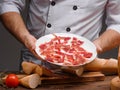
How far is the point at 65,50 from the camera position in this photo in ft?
4.03

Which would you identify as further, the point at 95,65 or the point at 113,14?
the point at 113,14

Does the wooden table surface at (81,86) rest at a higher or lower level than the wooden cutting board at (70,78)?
lower

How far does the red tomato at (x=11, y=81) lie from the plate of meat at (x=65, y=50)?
0.37 ft

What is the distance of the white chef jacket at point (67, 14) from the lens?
1.44 m

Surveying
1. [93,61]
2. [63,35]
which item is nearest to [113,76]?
[93,61]

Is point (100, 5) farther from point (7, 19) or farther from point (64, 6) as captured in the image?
point (7, 19)

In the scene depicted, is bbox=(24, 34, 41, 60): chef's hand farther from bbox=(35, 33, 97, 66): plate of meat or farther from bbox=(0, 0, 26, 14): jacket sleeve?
bbox=(0, 0, 26, 14): jacket sleeve

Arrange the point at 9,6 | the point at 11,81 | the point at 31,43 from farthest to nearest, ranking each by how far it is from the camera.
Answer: the point at 9,6
the point at 31,43
the point at 11,81

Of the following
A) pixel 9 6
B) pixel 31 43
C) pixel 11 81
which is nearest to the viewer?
pixel 11 81

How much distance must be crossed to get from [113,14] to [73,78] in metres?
0.43

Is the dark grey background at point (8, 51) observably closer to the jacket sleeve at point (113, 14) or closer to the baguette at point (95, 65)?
the jacket sleeve at point (113, 14)

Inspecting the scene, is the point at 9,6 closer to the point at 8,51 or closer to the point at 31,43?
the point at 31,43

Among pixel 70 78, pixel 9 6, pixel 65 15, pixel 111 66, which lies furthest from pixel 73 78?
pixel 9 6

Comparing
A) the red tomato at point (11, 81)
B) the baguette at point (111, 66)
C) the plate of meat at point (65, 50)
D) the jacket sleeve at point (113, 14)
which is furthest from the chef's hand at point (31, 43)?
the jacket sleeve at point (113, 14)
